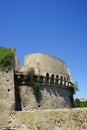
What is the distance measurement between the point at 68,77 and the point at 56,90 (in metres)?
3.35

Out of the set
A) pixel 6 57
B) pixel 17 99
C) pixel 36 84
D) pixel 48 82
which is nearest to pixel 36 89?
pixel 36 84

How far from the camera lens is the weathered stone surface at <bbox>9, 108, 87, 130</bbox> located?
46.5ft

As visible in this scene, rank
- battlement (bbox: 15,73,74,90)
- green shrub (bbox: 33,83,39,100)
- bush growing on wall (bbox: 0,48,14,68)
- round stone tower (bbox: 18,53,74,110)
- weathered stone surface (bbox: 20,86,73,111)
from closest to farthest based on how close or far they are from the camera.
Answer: bush growing on wall (bbox: 0,48,14,68) < weathered stone surface (bbox: 20,86,73,111) < battlement (bbox: 15,73,74,90) < green shrub (bbox: 33,83,39,100) < round stone tower (bbox: 18,53,74,110)

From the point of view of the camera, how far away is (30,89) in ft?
72.7

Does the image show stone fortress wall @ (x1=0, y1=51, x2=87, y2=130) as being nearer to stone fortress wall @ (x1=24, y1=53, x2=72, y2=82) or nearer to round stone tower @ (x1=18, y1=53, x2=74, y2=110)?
round stone tower @ (x1=18, y1=53, x2=74, y2=110)

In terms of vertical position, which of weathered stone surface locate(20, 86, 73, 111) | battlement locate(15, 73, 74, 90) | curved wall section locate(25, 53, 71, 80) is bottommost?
weathered stone surface locate(20, 86, 73, 111)

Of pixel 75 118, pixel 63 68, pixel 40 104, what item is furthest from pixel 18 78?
pixel 75 118

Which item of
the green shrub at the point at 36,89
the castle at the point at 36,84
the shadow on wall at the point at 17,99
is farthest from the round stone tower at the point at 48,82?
the shadow on wall at the point at 17,99

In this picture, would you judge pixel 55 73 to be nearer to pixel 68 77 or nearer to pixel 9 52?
pixel 68 77

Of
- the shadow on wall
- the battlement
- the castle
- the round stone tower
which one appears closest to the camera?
the castle

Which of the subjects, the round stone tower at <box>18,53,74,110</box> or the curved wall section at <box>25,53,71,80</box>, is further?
the curved wall section at <box>25,53,71,80</box>

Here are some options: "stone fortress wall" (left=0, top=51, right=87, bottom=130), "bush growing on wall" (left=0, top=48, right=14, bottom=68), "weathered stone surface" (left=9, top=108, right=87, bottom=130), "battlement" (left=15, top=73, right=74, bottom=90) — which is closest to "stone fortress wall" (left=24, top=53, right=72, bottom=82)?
"stone fortress wall" (left=0, top=51, right=87, bottom=130)

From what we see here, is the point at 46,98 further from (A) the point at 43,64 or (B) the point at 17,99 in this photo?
(B) the point at 17,99

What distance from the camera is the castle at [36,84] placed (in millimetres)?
18906
